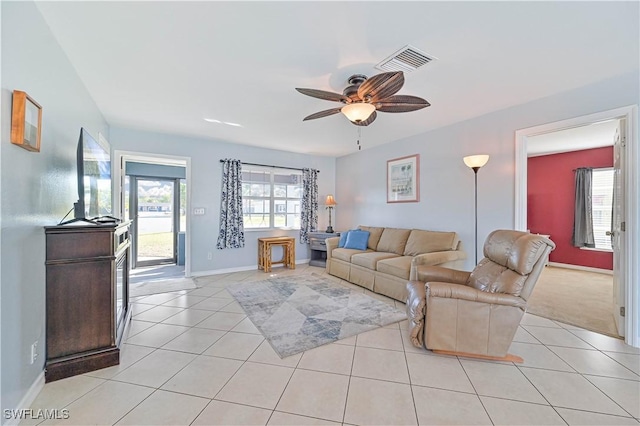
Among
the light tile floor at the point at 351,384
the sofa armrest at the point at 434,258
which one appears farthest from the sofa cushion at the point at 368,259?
the light tile floor at the point at 351,384

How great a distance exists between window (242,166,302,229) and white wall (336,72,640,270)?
173cm

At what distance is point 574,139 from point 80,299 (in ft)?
22.7

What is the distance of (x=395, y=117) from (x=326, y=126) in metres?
1.00

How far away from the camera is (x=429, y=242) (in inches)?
151

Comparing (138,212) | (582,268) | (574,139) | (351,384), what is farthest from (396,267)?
(138,212)

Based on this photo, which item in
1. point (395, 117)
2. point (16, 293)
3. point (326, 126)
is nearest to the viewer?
point (16, 293)

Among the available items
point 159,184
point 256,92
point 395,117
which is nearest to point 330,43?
point 256,92

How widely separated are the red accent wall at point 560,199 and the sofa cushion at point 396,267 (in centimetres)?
408

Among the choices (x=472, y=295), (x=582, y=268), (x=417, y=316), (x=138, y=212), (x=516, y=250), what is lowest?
(x=582, y=268)

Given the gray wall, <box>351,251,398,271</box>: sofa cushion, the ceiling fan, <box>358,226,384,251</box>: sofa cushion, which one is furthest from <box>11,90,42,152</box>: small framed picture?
<box>358,226,384,251</box>: sofa cushion

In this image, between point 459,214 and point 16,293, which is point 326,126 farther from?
point 16,293

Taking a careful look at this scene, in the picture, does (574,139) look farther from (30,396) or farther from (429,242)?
(30,396)

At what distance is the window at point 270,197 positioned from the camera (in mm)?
5309

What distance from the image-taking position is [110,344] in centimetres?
202
